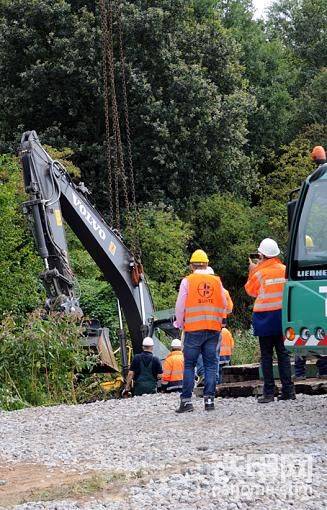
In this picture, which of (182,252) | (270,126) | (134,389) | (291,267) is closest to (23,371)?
(134,389)

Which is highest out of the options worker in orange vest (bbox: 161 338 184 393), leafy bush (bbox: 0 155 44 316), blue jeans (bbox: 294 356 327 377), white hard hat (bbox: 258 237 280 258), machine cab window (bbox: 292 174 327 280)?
machine cab window (bbox: 292 174 327 280)

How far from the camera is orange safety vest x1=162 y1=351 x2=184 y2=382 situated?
59.0 feet

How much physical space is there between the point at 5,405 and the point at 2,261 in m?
10.7

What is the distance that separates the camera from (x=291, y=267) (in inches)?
489

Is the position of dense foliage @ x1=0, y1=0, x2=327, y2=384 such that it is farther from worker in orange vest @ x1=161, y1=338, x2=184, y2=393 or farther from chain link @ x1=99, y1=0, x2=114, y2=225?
worker in orange vest @ x1=161, y1=338, x2=184, y2=393

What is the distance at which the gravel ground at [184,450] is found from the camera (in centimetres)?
833

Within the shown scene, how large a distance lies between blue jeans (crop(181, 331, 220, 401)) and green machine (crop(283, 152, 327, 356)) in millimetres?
1579

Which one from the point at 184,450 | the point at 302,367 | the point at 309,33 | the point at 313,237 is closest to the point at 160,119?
the point at 309,33

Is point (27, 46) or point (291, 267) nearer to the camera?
point (291, 267)

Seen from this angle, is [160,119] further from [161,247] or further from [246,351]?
[246,351]

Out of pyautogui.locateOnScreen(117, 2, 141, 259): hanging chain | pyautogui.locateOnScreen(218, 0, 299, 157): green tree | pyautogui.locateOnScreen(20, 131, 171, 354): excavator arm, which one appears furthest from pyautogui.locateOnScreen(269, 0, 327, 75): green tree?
pyautogui.locateOnScreen(20, 131, 171, 354): excavator arm

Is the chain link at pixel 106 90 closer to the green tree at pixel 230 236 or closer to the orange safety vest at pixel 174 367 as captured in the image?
the green tree at pixel 230 236

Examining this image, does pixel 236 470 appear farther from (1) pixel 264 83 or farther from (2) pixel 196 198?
(1) pixel 264 83

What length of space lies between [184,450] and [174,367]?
24.4ft
